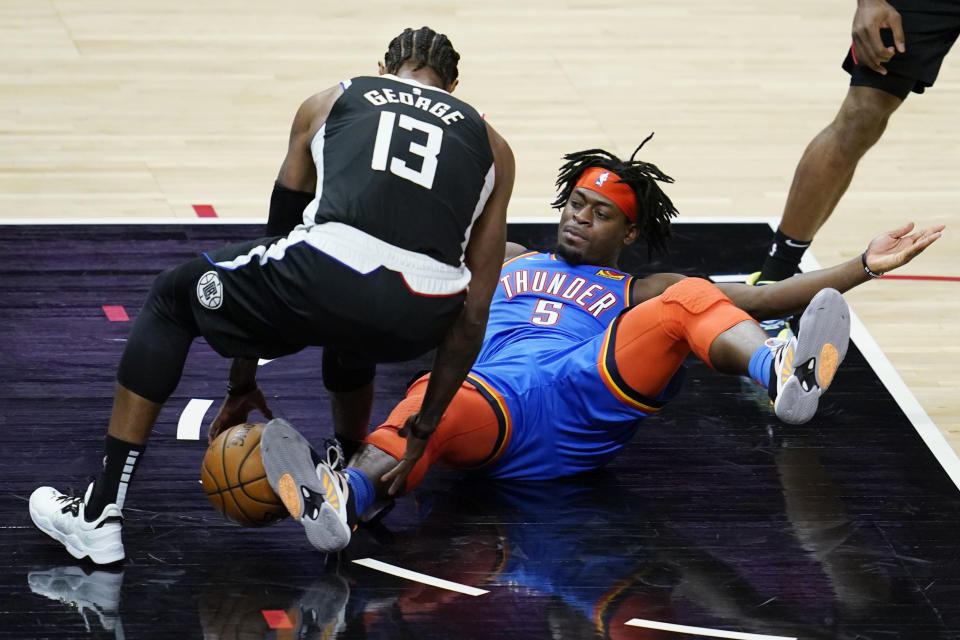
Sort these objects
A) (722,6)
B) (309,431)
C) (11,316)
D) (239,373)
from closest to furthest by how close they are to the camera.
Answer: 1. (239,373)
2. (309,431)
3. (11,316)
4. (722,6)

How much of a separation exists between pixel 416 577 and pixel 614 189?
1505 mm

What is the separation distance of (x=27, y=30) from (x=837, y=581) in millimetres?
6020

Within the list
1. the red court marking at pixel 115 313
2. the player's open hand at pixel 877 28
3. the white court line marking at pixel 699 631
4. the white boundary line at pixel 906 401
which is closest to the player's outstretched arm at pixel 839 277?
the white boundary line at pixel 906 401

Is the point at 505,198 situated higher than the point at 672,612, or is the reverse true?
the point at 505,198

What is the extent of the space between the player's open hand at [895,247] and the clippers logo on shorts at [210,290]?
176 cm

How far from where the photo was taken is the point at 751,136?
7293 mm

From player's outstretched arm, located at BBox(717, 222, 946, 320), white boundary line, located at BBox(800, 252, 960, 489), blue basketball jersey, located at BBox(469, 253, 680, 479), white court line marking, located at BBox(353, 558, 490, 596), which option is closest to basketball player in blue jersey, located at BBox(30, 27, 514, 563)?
white court line marking, located at BBox(353, 558, 490, 596)

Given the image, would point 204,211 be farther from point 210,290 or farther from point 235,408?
point 210,290

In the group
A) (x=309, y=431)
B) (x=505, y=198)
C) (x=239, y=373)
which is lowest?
(x=309, y=431)

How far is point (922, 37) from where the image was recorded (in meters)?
4.81

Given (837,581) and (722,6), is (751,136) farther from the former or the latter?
(837,581)

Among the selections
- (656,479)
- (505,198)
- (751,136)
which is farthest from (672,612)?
(751,136)

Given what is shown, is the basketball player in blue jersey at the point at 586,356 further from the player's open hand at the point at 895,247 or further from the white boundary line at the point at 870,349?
the white boundary line at the point at 870,349

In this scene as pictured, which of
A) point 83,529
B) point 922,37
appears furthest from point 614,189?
point 83,529
